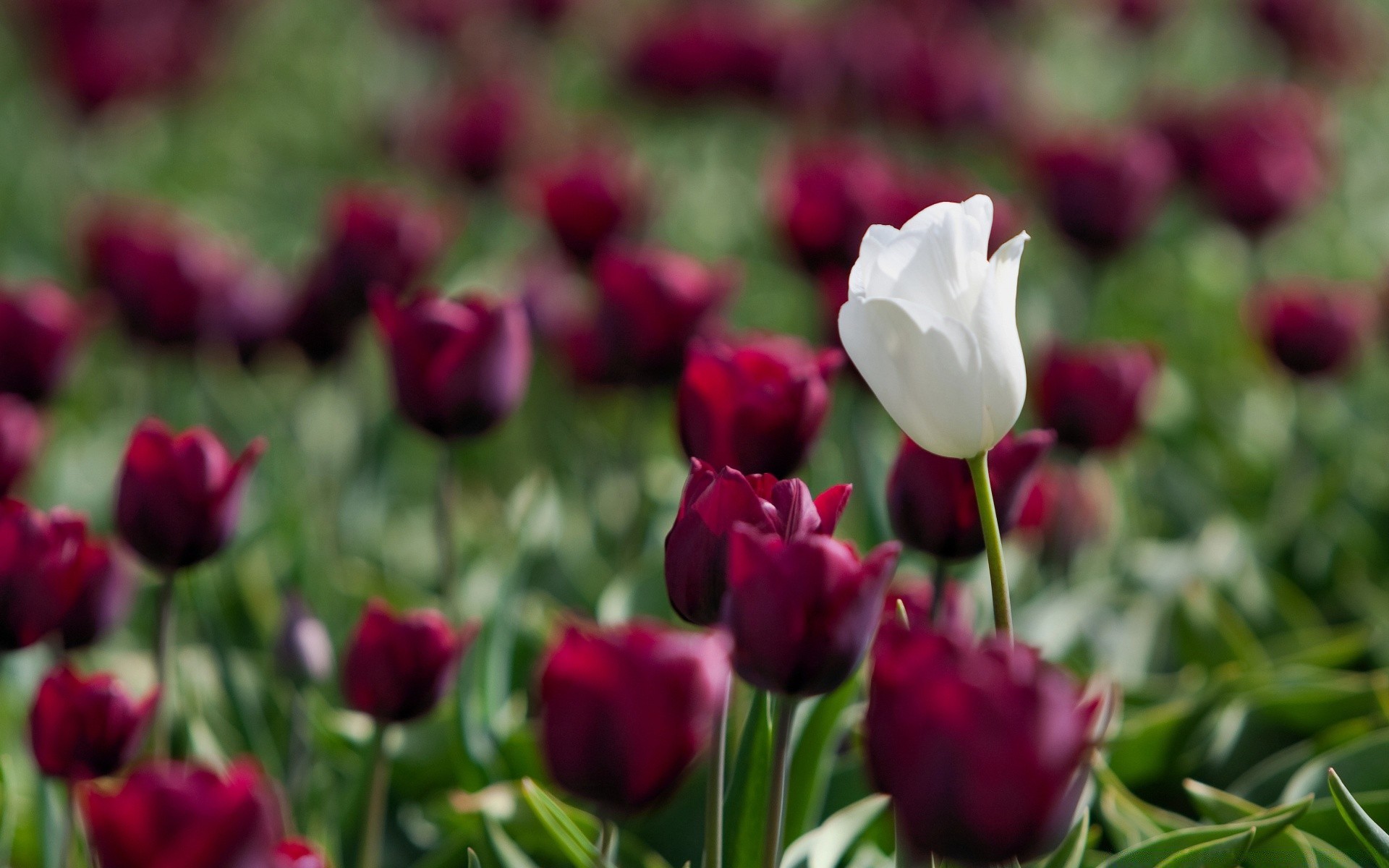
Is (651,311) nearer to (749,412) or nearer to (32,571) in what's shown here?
(749,412)

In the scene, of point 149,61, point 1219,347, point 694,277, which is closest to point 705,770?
point 694,277

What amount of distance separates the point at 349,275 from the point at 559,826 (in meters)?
0.84

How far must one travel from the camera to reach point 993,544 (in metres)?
0.61

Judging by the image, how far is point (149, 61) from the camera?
8.96ft

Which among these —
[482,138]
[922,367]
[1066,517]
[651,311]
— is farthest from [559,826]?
[482,138]

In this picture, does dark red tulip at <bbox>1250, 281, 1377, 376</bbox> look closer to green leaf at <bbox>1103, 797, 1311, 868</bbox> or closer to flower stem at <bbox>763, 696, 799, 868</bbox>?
green leaf at <bbox>1103, 797, 1311, 868</bbox>

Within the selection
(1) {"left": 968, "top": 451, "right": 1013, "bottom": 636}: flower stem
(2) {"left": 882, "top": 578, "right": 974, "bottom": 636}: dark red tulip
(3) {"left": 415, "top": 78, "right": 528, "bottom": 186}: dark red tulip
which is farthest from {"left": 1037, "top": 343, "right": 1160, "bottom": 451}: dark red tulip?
(3) {"left": 415, "top": 78, "right": 528, "bottom": 186}: dark red tulip

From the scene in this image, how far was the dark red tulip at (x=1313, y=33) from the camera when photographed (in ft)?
9.78

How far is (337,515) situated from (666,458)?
411 millimetres

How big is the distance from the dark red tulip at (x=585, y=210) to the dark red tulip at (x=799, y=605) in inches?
43.1

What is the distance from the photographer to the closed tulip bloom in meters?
1.15

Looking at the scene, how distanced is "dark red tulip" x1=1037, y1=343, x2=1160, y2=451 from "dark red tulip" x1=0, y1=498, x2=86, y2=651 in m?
0.77

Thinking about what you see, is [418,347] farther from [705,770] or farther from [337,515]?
[337,515]

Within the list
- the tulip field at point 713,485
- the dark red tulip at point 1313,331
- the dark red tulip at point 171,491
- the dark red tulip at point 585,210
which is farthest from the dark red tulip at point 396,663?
the dark red tulip at point 1313,331
